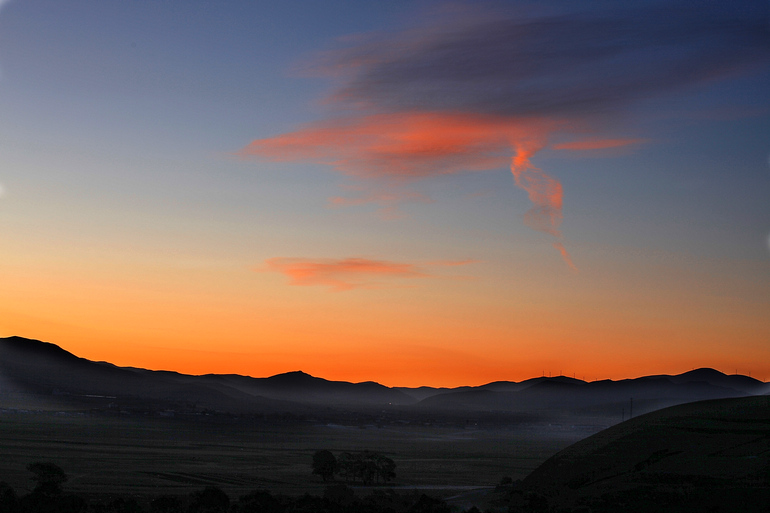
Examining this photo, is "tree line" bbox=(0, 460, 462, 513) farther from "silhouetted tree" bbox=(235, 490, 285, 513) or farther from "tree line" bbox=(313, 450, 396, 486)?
"tree line" bbox=(313, 450, 396, 486)

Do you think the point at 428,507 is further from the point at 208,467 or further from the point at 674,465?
the point at 208,467

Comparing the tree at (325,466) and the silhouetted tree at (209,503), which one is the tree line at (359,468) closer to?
the tree at (325,466)

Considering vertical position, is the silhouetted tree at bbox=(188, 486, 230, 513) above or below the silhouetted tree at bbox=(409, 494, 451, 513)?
below

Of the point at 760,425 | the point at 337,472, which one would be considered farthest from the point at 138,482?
the point at 760,425

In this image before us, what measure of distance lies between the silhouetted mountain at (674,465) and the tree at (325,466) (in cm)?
3149

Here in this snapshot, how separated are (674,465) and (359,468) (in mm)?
45542

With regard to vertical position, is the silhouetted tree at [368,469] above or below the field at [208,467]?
above

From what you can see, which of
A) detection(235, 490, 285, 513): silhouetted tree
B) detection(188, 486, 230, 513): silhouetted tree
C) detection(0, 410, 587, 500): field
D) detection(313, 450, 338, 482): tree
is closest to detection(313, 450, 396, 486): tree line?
detection(313, 450, 338, 482): tree

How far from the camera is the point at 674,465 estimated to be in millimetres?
91312

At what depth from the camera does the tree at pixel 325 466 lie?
123m

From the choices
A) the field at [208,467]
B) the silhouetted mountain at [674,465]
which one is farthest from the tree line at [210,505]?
the field at [208,467]

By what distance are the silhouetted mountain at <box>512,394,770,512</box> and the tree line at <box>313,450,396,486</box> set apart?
23107 mm

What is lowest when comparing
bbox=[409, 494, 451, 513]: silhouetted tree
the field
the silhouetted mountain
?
the field

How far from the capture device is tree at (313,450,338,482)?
Result: 122625 mm
